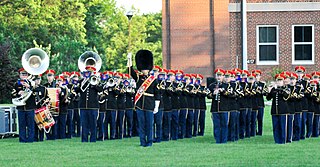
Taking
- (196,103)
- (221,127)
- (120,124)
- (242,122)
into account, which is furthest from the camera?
(196,103)

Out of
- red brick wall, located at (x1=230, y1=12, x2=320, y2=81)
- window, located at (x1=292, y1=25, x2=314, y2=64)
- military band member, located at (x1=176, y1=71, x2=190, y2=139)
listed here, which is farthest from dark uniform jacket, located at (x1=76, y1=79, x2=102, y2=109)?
window, located at (x1=292, y1=25, x2=314, y2=64)

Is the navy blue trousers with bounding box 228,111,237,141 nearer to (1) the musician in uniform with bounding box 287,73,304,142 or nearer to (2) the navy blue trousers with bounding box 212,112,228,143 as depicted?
(2) the navy blue trousers with bounding box 212,112,228,143

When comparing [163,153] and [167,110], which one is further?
[167,110]

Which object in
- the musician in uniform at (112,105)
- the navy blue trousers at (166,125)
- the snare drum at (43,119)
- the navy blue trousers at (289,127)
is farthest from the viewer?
the musician in uniform at (112,105)

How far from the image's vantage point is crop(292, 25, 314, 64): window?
4419 cm

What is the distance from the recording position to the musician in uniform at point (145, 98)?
19.5m

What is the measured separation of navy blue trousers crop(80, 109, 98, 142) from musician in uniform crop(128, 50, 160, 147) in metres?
1.76

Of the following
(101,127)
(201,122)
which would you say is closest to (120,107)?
(101,127)

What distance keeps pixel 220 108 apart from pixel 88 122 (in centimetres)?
315

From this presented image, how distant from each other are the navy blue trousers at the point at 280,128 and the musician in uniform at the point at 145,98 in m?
2.87

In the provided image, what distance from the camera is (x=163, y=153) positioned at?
18.0 meters

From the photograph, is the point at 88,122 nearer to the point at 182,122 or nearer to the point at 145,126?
the point at 145,126

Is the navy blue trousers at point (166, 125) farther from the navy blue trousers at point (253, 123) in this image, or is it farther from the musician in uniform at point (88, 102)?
the navy blue trousers at point (253, 123)

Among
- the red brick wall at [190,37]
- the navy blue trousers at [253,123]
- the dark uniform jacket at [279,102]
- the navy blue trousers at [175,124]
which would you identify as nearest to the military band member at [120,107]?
the navy blue trousers at [175,124]
